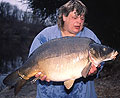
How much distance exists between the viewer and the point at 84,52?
250cm

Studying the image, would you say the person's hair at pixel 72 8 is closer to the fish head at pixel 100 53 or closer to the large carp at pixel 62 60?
the large carp at pixel 62 60

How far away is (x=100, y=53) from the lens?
255cm

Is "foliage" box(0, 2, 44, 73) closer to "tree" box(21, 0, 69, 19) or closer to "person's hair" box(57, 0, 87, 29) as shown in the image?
A: "tree" box(21, 0, 69, 19)

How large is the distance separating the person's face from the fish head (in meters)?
0.41

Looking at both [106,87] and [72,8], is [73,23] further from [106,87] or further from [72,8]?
[106,87]

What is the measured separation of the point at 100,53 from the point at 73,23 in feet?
2.17

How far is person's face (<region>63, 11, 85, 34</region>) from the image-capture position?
9.03 ft

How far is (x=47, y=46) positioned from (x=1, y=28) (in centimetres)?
5740

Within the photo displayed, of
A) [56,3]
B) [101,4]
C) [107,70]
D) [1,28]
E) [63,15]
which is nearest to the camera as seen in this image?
[63,15]

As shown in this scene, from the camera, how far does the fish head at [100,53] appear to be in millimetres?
2492

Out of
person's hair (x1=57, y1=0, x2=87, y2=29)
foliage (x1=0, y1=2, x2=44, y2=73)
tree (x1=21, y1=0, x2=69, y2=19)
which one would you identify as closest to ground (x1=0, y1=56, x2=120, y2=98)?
person's hair (x1=57, y1=0, x2=87, y2=29)

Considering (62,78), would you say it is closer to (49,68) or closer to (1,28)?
(49,68)

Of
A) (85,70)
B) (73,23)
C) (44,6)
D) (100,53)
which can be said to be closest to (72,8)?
(73,23)

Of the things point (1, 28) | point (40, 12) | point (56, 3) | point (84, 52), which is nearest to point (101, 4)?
point (56, 3)
